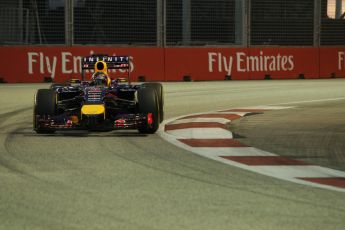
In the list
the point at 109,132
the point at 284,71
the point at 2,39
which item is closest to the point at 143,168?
the point at 109,132

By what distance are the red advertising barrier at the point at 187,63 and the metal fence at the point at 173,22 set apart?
0.26m

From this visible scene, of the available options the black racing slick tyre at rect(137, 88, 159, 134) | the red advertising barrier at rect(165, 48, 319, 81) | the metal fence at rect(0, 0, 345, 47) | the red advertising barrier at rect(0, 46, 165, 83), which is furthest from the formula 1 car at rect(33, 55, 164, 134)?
the red advertising barrier at rect(165, 48, 319, 81)

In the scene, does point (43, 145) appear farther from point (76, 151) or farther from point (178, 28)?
point (178, 28)

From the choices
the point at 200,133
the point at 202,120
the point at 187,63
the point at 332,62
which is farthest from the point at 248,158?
the point at 332,62

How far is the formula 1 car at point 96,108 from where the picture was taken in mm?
8953

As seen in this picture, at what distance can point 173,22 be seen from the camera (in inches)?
860

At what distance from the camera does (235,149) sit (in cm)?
786

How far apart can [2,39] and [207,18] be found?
5987 mm

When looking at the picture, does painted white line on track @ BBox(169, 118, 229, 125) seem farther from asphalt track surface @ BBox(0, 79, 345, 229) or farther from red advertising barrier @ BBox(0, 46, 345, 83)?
red advertising barrier @ BBox(0, 46, 345, 83)

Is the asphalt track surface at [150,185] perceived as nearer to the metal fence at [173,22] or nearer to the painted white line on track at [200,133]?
the painted white line on track at [200,133]

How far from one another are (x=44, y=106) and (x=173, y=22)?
13.0m

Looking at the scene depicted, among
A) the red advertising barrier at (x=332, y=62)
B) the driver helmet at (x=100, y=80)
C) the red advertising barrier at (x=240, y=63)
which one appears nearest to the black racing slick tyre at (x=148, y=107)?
the driver helmet at (x=100, y=80)

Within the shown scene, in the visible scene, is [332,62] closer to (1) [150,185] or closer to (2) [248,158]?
(2) [248,158]

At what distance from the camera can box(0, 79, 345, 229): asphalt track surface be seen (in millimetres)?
4613
